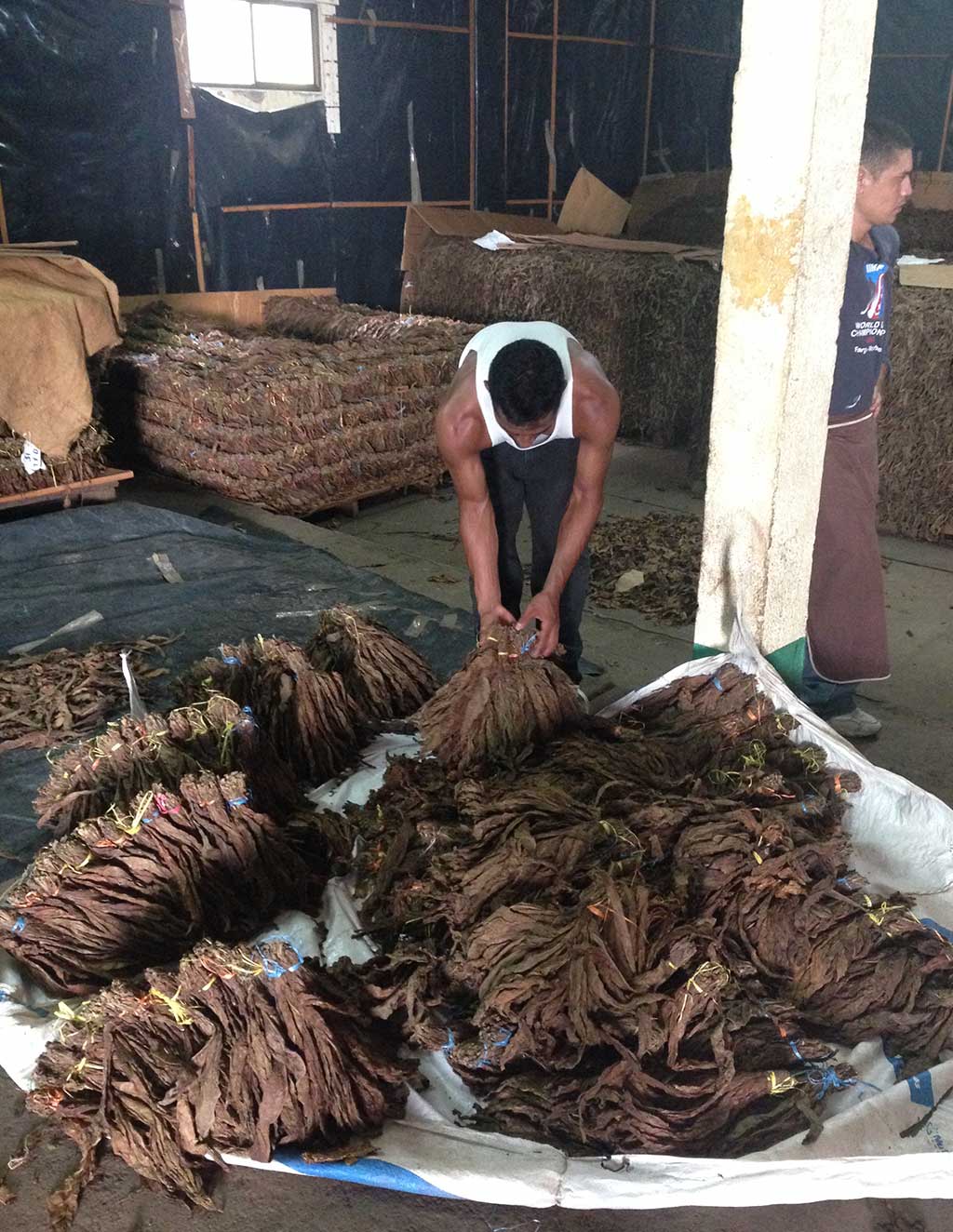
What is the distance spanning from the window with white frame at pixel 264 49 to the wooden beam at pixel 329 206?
23.7 inches

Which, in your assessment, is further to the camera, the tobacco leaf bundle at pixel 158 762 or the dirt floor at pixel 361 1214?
the tobacco leaf bundle at pixel 158 762

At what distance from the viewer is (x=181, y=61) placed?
7418 mm

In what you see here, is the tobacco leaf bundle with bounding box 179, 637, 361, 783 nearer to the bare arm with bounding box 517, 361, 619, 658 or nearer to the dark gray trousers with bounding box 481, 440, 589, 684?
the bare arm with bounding box 517, 361, 619, 658

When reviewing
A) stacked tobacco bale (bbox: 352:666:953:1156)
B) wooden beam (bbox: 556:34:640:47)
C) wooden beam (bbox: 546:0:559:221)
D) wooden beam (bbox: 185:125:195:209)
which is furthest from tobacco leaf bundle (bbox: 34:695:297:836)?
wooden beam (bbox: 556:34:640:47)

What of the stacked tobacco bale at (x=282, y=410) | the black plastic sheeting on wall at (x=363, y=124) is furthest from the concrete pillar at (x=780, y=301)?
the black plastic sheeting on wall at (x=363, y=124)

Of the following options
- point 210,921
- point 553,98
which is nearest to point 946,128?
point 553,98

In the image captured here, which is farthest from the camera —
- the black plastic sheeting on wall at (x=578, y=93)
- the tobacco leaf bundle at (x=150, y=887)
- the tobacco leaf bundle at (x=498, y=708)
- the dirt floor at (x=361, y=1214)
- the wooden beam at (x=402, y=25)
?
the black plastic sheeting on wall at (x=578, y=93)

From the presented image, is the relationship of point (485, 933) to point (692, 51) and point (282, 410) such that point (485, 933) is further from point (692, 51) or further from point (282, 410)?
point (692, 51)

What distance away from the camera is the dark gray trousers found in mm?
3707

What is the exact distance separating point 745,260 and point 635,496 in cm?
418

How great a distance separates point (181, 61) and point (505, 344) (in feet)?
18.4

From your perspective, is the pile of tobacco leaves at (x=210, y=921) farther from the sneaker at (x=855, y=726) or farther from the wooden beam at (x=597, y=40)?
the wooden beam at (x=597, y=40)

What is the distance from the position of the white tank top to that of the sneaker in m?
1.53

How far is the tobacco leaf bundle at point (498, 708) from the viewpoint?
10.1ft
